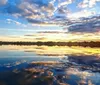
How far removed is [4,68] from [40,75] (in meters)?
5.85

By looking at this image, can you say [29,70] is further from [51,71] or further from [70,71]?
[70,71]

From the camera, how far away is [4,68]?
33875 mm

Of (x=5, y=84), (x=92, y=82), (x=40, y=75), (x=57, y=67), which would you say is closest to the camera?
(x=5, y=84)

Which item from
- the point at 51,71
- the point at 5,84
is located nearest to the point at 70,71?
the point at 51,71

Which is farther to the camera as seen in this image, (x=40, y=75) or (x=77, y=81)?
(x=40, y=75)

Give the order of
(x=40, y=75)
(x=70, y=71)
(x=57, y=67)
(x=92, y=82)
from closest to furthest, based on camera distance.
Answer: (x=92, y=82) < (x=40, y=75) < (x=70, y=71) < (x=57, y=67)

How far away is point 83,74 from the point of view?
102 feet

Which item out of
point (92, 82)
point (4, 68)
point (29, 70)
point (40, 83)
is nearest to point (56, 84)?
point (40, 83)

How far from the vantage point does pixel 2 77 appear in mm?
28547

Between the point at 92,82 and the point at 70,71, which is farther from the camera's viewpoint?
the point at 70,71

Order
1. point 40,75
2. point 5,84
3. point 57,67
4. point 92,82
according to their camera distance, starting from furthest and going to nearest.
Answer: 1. point 57,67
2. point 40,75
3. point 92,82
4. point 5,84

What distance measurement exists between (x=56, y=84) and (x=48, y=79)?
2.10m

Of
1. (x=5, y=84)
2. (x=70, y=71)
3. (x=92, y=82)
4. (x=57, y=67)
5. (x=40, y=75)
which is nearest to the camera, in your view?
(x=5, y=84)

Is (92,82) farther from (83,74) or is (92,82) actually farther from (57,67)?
(57,67)
